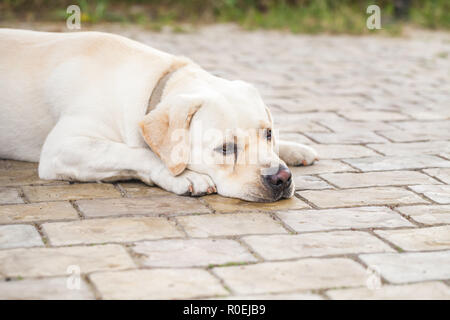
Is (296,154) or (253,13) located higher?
(253,13)

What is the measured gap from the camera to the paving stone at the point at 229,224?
3473 millimetres

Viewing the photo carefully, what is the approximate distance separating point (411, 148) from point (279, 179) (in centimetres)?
166

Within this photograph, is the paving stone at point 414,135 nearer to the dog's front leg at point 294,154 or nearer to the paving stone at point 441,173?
the paving stone at point 441,173

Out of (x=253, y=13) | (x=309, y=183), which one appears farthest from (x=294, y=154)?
(x=253, y=13)

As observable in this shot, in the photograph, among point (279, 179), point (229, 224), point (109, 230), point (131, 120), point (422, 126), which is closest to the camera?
point (109, 230)

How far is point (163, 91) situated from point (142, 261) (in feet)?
4.65

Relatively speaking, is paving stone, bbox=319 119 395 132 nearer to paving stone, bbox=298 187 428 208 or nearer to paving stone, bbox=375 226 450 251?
paving stone, bbox=298 187 428 208

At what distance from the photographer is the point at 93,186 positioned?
416cm

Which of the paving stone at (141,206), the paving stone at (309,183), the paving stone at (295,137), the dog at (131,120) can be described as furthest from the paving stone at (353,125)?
the paving stone at (141,206)

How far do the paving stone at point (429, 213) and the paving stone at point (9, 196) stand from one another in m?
1.98

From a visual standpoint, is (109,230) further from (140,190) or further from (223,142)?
(223,142)

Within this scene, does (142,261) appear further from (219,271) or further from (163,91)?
(163,91)

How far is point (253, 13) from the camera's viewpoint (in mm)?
12297
